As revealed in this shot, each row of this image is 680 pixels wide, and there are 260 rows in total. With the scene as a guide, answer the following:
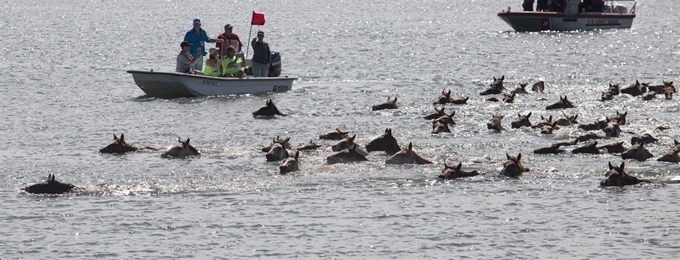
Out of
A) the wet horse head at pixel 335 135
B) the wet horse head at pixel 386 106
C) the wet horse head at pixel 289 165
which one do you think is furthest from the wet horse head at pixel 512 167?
the wet horse head at pixel 386 106

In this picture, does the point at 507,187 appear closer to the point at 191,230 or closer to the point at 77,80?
the point at 191,230

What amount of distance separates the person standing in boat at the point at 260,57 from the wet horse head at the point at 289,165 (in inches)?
532

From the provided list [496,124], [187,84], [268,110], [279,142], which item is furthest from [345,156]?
[187,84]

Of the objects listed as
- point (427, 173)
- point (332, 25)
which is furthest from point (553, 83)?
point (332, 25)

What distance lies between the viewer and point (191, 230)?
18.7m

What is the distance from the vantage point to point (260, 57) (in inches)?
1446

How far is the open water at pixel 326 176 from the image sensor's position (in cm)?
1792

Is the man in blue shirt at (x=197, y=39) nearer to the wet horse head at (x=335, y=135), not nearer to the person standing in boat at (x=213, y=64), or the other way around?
the person standing in boat at (x=213, y=64)

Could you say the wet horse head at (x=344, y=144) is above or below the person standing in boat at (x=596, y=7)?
below

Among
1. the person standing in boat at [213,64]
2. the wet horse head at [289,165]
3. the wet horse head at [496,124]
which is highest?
the person standing in boat at [213,64]

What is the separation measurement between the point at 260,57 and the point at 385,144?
12.6 meters

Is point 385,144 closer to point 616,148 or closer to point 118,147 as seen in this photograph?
point 616,148

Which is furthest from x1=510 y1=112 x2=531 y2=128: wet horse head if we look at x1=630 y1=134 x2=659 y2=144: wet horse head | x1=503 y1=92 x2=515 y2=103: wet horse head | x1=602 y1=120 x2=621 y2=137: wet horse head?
x1=503 y1=92 x2=515 y2=103: wet horse head

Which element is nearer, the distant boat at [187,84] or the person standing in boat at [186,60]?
the distant boat at [187,84]
